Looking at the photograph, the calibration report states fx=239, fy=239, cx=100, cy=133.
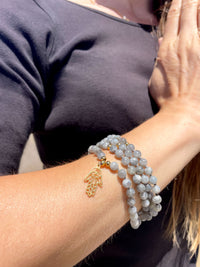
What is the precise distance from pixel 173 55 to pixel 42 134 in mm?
406

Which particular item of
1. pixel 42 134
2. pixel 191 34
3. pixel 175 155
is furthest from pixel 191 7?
pixel 42 134

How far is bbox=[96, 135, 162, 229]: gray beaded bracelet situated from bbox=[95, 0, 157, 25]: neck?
468mm

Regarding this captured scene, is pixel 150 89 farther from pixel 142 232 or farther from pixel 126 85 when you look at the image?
pixel 142 232

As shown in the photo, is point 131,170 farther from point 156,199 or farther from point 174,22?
point 174,22

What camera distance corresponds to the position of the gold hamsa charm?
1.34 feet

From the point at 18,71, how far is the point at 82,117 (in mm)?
174

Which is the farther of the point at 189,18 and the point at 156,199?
the point at 189,18

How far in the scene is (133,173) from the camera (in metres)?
0.44

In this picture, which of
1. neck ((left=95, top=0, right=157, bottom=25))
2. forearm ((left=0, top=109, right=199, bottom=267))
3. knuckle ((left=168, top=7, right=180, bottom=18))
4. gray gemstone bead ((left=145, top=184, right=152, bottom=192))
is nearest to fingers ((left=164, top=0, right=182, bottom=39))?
knuckle ((left=168, top=7, right=180, bottom=18))

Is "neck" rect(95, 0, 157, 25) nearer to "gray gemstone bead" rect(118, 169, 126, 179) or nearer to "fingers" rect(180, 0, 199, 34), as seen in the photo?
"fingers" rect(180, 0, 199, 34)

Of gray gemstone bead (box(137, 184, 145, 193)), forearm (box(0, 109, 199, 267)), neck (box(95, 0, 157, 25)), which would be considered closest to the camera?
forearm (box(0, 109, 199, 267))

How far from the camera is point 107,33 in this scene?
61 centimetres

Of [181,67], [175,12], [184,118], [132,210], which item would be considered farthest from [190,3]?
[132,210]

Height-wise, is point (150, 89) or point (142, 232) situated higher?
point (150, 89)
